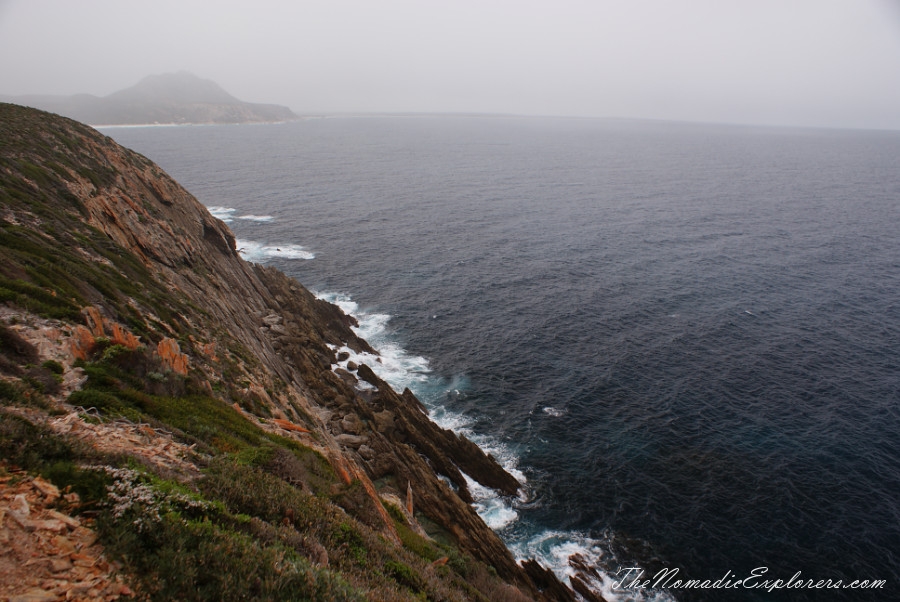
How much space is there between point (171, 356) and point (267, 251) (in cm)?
6817

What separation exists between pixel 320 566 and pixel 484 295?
2324 inches

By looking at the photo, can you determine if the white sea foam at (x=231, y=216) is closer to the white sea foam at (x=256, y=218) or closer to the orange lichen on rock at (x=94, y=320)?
the white sea foam at (x=256, y=218)

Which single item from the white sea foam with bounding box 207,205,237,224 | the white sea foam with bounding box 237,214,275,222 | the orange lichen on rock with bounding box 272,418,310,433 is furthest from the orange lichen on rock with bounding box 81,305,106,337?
the white sea foam with bounding box 237,214,275,222

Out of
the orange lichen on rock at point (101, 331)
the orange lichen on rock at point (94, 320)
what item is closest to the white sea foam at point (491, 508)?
the orange lichen on rock at point (101, 331)

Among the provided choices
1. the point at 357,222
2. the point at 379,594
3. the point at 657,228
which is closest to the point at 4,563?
the point at 379,594

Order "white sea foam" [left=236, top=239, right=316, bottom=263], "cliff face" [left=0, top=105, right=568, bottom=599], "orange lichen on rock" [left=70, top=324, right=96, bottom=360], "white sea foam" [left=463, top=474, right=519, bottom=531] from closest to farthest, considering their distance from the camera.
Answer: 1. "cliff face" [left=0, top=105, right=568, bottom=599]
2. "orange lichen on rock" [left=70, top=324, right=96, bottom=360]
3. "white sea foam" [left=463, top=474, right=519, bottom=531]
4. "white sea foam" [left=236, top=239, right=316, bottom=263]

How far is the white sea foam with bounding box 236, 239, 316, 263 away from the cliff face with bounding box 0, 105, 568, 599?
28687 mm

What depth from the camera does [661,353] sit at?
178ft

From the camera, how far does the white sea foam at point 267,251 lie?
81.8 metres

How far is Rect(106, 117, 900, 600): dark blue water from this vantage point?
33.9 m

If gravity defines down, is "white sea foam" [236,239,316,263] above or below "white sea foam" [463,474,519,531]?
above

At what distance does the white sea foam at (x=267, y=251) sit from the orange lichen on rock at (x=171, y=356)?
201 feet

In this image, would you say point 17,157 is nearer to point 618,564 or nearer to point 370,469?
point 370,469

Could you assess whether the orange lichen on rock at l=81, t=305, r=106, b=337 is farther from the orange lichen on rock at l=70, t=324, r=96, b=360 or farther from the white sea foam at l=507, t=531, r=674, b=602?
the white sea foam at l=507, t=531, r=674, b=602
